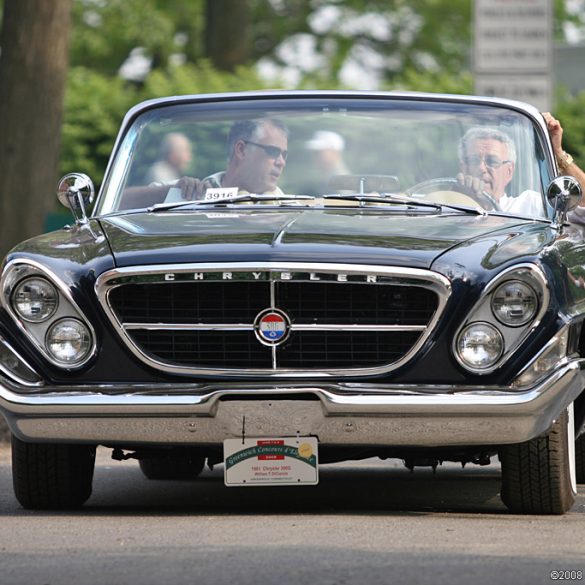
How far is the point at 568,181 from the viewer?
302 inches

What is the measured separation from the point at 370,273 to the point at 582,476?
2.58 meters

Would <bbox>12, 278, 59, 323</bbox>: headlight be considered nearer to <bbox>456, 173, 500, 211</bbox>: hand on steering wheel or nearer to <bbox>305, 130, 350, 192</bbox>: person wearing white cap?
<bbox>305, 130, 350, 192</bbox>: person wearing white cap

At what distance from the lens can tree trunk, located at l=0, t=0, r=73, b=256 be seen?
14.1 m

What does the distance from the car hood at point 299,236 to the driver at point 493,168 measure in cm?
33

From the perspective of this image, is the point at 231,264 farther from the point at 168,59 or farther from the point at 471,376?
the point at 168,59

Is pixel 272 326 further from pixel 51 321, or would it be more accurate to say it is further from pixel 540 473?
pixel 540 473

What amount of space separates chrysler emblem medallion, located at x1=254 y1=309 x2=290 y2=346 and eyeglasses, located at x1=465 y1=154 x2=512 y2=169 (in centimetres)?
182

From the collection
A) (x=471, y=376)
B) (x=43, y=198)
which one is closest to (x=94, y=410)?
(x=471, y=376)

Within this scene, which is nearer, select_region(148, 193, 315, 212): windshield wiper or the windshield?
select_region(148, 193, 315, 212): windshield wiper

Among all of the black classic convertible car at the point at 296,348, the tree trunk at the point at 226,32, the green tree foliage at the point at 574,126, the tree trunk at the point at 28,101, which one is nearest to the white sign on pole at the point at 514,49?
the tree trunk at the point at 28,101

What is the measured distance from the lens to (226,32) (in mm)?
30047

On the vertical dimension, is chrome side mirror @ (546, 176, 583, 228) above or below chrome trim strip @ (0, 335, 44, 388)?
above

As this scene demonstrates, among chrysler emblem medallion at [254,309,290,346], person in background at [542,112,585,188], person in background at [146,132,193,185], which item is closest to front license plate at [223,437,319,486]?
chrysler emblem medallion at [254,309,290,346]

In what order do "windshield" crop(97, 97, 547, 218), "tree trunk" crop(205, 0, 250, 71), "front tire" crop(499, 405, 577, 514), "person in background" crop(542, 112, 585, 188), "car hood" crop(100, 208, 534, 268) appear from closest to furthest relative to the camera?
1. "car hood" crop(100, 208, 534, 268)
2. "front tire" crop(499, 405, 577, 514)
3. "windshield" crop(97, 97, 547, 218)
4. "person in background" crop(542, 112, 585, 188)
5. "tree trunk" crop(205, 0, 250, 71)
